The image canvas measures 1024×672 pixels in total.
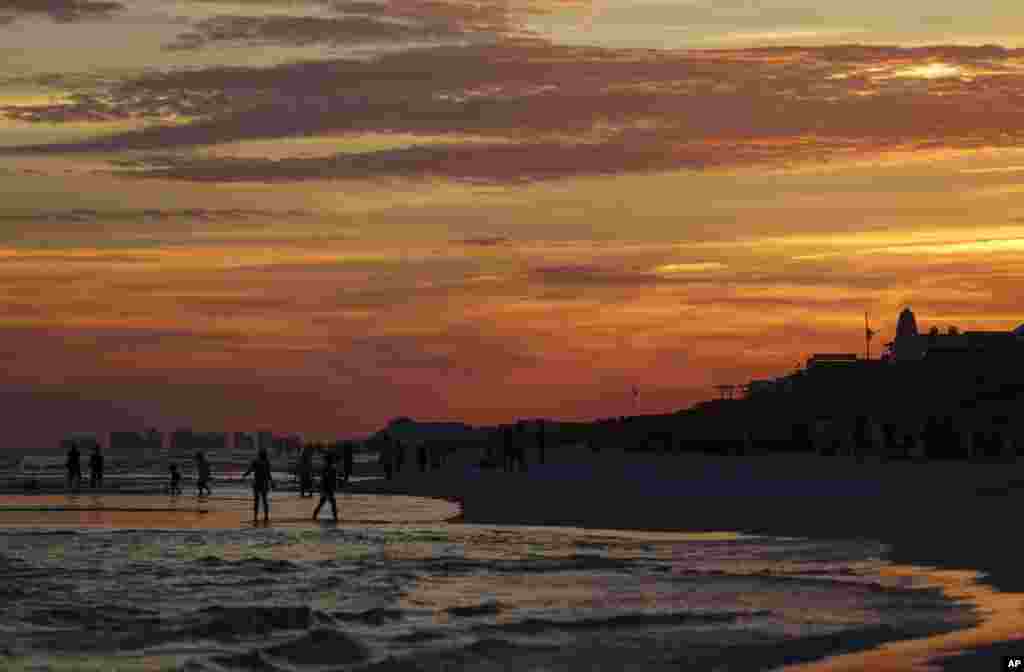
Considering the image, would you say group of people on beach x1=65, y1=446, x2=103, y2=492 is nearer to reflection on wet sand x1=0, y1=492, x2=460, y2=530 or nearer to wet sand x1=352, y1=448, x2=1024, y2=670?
reflection on wet sand x1=0, y1=492, x2=460, y2=530

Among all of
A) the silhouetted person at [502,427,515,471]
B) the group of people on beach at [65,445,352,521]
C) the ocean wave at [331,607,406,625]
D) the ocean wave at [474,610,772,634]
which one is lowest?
→ the ocean wave at [474,610,772,634]

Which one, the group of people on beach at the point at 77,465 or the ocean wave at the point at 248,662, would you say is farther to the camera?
the group of people on beach at the point at 77,465

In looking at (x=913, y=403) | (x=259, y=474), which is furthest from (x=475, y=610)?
(x=913, y=403)

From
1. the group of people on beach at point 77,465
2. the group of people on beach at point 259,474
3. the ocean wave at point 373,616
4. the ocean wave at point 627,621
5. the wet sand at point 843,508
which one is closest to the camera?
the wet sand at point 843,508

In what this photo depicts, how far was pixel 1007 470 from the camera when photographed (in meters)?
52.2

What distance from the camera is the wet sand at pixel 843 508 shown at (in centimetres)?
1809

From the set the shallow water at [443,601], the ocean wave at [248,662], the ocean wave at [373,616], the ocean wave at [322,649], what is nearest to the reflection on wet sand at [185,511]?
the shallow water at [443,601]

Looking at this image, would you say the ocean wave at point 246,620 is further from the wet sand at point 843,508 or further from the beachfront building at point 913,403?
the beachfront building at point 913,403

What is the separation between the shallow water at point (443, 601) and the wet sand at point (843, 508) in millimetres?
850

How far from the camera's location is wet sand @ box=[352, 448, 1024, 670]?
18.1 metres

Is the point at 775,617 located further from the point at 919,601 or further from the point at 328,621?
the point at 328,621

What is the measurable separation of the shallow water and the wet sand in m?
0.85

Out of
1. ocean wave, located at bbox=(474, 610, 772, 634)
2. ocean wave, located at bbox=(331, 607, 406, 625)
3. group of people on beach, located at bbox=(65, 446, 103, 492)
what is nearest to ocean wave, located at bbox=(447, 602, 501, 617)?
ocean wave, located at bbox=(331, 607, 406, 625)

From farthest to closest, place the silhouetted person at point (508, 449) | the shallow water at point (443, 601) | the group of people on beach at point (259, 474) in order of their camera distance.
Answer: the silhouetted person at point (508, 449), the group of people on beach at point (259, 474), the shallow water at point (443, 601)
